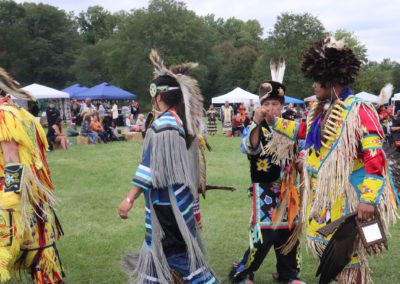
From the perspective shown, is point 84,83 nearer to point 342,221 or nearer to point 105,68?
point 105,68

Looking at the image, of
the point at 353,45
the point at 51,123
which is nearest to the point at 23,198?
the point at 353,45

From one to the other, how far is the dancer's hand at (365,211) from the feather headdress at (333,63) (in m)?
0.84

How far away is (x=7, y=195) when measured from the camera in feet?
9.92

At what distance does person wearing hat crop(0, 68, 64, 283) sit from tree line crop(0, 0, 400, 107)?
41660mm

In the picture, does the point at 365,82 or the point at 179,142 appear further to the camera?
the point at 365,82

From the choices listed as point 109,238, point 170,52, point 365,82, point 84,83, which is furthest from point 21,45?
point 109,238

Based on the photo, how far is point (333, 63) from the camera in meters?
3.14

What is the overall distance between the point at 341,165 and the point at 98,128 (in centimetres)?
1404

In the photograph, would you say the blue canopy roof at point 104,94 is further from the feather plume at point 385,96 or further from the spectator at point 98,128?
the feather plume at point 385,96

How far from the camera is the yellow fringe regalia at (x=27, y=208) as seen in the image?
120 inches

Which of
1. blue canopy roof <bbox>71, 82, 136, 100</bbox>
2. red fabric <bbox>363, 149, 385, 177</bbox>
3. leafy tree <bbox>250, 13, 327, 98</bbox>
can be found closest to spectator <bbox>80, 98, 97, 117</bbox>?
blue canopy roof <bbox>71, 82, 136, 100</bbox>

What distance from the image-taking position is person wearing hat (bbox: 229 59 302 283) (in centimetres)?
380

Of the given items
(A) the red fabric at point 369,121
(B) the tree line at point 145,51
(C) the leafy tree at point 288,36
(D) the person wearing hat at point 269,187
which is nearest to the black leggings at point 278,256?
(D) the person wearing hat at point 269,187

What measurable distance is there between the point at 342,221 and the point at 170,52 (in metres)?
46.1
